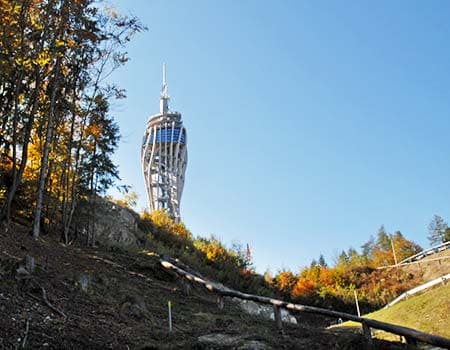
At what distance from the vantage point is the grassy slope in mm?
11648

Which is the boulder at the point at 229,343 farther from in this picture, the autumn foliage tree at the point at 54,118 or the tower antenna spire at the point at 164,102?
the tower antenna spire at the point at 164,102

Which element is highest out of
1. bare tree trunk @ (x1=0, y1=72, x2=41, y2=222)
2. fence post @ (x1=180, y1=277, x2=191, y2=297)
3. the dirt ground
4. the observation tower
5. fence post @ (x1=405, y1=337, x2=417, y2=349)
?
the observation tower

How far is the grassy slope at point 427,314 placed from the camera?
11.6 metres

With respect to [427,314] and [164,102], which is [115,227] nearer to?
[427,314]

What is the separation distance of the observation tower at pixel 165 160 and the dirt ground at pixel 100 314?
153ft

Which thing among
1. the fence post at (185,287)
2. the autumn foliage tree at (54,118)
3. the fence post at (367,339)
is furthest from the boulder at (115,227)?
the fence post at (367,339)

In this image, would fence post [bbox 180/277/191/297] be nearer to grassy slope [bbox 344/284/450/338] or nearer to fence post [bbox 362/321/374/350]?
grassy slope [bbox 344/284/450/338]

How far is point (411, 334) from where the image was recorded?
5.85 m

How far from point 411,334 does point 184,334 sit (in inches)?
149

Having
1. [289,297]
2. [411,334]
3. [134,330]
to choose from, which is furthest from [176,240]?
[411,334]

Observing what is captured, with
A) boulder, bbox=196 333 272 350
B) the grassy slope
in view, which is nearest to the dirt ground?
boulder, bbox=196 333 272 350

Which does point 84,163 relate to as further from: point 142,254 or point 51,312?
point 51,312

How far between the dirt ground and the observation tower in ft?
153

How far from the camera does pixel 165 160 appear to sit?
6147cm
